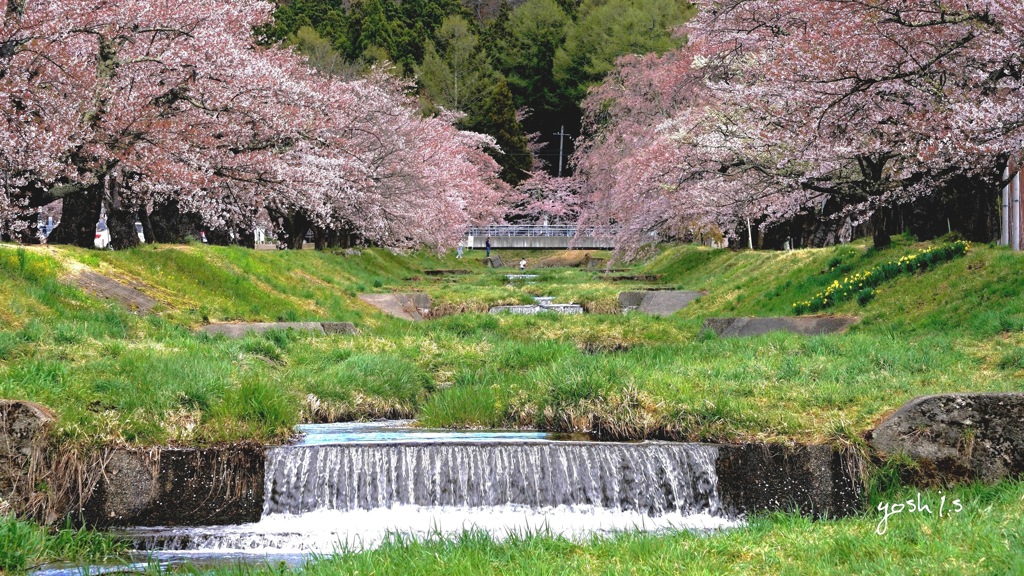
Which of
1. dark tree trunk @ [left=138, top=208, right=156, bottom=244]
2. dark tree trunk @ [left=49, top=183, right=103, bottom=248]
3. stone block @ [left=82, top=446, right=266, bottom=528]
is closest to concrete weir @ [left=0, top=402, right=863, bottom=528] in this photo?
stone block @ [left=82, top=446, right=266, bottom=528]

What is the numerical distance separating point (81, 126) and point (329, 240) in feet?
82.7

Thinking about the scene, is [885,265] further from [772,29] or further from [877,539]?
[877,539]

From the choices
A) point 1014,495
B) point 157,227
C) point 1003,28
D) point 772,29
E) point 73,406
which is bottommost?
point 1014,495

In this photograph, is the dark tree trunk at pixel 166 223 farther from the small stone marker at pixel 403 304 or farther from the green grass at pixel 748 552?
the green grass at pixel 748 552

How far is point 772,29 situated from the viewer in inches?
789

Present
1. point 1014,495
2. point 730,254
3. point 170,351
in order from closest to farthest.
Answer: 1. point 1014,495
2. point 170,351
3. point 730,254

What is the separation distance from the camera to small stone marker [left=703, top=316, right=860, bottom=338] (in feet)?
55.9

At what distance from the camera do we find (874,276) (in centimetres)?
1866

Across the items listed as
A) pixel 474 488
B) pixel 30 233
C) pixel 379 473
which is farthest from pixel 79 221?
pixel 474 488

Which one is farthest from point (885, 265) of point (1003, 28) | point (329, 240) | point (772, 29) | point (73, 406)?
point (329, 240)

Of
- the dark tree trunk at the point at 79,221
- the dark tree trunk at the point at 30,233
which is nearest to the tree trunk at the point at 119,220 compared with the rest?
the dark tree trunk at the point at 79,221

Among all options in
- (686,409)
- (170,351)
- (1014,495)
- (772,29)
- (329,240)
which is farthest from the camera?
(329,240)

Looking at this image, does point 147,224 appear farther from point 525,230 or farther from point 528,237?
point 525,230

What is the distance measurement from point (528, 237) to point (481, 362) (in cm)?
5769
